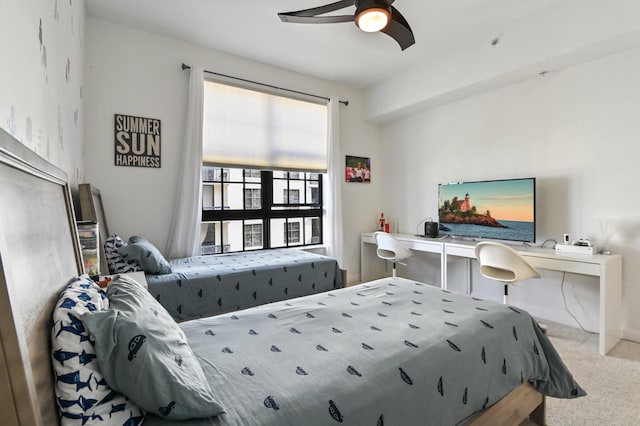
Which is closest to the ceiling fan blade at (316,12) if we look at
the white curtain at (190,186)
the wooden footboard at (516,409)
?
the white curtain at (190,186)

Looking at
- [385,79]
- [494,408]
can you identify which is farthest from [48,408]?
[385,79]

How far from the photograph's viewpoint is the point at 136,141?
10.1ft

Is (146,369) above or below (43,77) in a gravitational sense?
below

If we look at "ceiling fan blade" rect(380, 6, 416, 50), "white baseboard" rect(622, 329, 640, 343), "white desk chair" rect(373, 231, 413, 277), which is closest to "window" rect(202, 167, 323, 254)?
"white desk chair" rect(373, 231, 413, 277)

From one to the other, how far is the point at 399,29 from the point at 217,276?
237 centimetres

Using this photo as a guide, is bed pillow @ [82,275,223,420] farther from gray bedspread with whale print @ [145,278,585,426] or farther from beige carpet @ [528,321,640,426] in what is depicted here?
beige carpet @ [528,321,640,426]

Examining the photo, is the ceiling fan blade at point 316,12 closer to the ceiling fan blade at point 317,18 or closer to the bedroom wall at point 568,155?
the ceiling fan blade at point 317,18

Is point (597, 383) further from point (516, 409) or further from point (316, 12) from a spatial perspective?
point (316, 12)

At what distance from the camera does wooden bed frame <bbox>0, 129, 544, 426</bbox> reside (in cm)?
50

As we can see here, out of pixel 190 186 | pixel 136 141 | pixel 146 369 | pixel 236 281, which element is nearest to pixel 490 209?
pixel 236 281

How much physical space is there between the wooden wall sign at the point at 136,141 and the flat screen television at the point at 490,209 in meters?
3.32

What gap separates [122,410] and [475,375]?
124 cm

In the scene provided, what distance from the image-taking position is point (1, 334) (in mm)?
489

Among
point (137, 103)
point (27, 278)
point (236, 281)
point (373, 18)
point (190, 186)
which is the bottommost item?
point (236, 281)
